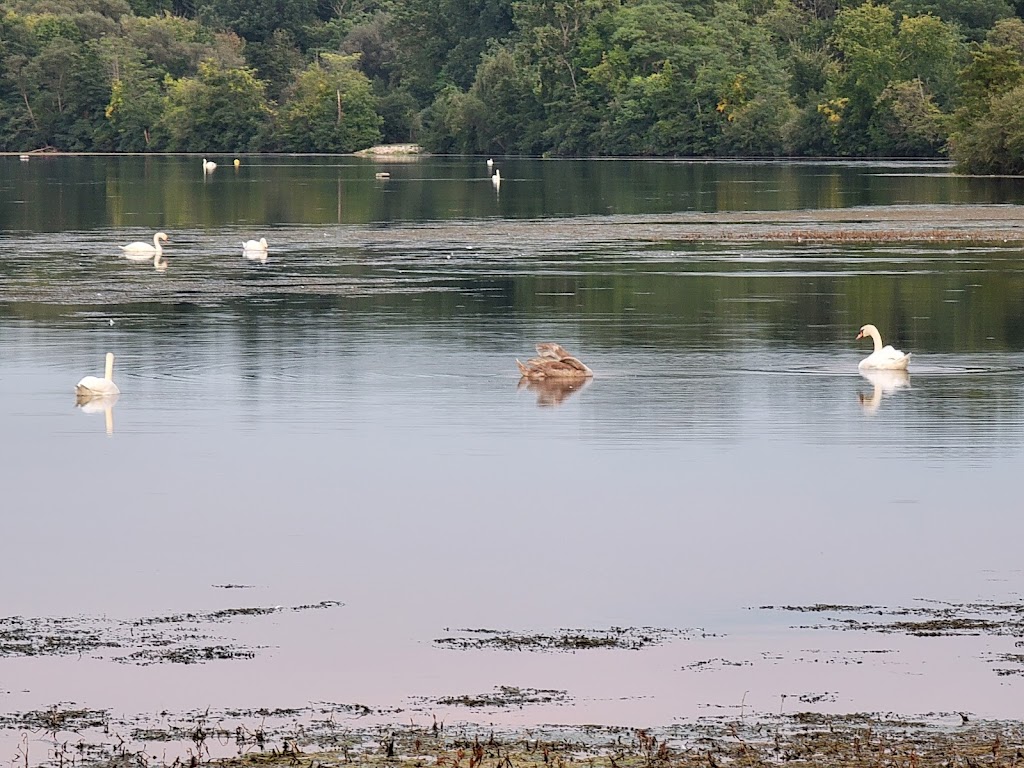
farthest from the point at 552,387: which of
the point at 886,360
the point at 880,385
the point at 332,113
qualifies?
the point at 332,113

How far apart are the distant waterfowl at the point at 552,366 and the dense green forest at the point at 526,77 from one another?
199 feet

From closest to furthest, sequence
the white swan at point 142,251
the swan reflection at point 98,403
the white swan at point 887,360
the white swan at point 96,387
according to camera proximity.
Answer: the swan reflection at point 98,403
the white swan at point 96,387
the white swan at point 887,360
the white swan at point 142,251

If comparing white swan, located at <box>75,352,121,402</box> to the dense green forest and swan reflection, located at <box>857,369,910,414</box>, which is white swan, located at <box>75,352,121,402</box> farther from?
the dense green forest

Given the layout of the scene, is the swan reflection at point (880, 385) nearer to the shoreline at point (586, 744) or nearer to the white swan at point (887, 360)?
the white swan at point (887, 360)

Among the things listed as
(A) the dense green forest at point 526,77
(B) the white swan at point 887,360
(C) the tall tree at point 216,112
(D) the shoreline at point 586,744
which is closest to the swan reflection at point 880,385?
(B) the white swan at point 887,360

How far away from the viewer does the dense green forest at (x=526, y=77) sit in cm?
11562

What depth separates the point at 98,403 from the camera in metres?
21.0

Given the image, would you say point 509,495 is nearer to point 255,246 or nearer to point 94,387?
point 94,387

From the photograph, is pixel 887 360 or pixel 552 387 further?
pixel 887 360

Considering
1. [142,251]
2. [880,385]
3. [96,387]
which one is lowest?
[880,385]

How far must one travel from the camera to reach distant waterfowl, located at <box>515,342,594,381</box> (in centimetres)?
2238

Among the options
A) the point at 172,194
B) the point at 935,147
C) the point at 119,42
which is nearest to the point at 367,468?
the point at 172,194

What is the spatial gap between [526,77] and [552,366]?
114 metres

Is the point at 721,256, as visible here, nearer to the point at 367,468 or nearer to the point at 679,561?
the point at 367,468
